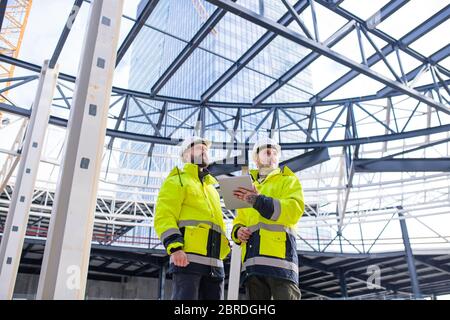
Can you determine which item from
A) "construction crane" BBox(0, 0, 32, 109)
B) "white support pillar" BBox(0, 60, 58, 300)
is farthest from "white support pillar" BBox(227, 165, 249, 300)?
"construction crane" BBox(0, 0, 32, 109)

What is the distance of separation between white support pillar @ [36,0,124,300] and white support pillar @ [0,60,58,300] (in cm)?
504

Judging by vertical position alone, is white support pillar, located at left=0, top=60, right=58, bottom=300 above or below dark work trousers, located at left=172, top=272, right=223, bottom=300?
above

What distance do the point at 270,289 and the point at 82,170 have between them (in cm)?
206

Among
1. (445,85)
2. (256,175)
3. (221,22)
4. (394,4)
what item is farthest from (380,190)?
(256,175)

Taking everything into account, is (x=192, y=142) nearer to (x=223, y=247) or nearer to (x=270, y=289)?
(x=223, y=247)

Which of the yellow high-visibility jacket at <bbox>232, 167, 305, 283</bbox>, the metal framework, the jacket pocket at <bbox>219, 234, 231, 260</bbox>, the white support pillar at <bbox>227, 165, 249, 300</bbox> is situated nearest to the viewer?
the yellow high-visibility jacket at <bbox>232, 167, 305, 283</bbox>

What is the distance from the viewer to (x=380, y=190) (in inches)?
732

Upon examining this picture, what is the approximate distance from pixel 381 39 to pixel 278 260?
9.11m

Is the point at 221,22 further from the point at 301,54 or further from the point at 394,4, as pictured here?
the point at 394,4

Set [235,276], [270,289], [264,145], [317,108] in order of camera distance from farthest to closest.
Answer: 1. [317,108]
2. [235,276]
3. [264,145]
4. [270,289]

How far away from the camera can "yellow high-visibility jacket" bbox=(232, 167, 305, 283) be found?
363cm

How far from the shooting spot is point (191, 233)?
3.85 m

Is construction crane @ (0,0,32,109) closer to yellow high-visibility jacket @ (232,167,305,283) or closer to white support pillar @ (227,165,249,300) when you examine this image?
white support pillar @ (227,165,249,300)

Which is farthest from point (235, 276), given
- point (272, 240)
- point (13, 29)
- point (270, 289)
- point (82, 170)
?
point (13, 29)
